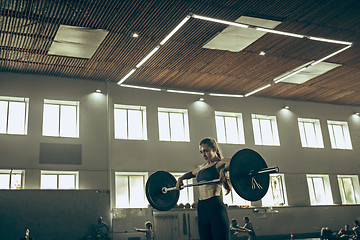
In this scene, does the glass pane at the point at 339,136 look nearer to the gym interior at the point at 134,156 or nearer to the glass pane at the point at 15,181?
the gym interior at the point at 134,156

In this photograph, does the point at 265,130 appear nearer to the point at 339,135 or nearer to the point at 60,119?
the point at 339,135

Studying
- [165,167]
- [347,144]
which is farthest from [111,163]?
[347,144]

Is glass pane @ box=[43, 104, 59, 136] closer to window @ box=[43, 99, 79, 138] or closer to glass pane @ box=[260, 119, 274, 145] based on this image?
window @ box=[43, 99, 79, 138]

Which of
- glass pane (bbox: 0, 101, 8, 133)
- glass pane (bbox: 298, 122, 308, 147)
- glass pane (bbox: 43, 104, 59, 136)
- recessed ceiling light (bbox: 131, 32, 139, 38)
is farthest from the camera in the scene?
glass pane (bbox: 298, 122, 308, 147)

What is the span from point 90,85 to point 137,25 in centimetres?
389

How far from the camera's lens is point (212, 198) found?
12.6ft

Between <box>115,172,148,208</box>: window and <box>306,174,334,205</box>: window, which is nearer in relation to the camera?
<box>115,172,148,208</box>: window

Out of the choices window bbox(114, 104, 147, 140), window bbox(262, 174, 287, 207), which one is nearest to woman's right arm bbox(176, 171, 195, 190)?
window bbox(114, 104, 147, 140)

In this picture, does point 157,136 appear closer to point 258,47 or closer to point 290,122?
A: point 258,47

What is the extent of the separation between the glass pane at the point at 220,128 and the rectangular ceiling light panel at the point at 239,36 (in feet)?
13.5

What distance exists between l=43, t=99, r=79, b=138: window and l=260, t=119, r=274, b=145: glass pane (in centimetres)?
685

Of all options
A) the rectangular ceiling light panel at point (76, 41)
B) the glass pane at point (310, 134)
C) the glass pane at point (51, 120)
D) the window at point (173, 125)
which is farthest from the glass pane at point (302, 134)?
the glass pane at point (51, 120)

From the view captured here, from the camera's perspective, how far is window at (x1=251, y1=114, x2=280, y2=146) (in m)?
14.5

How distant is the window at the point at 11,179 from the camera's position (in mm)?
10695
